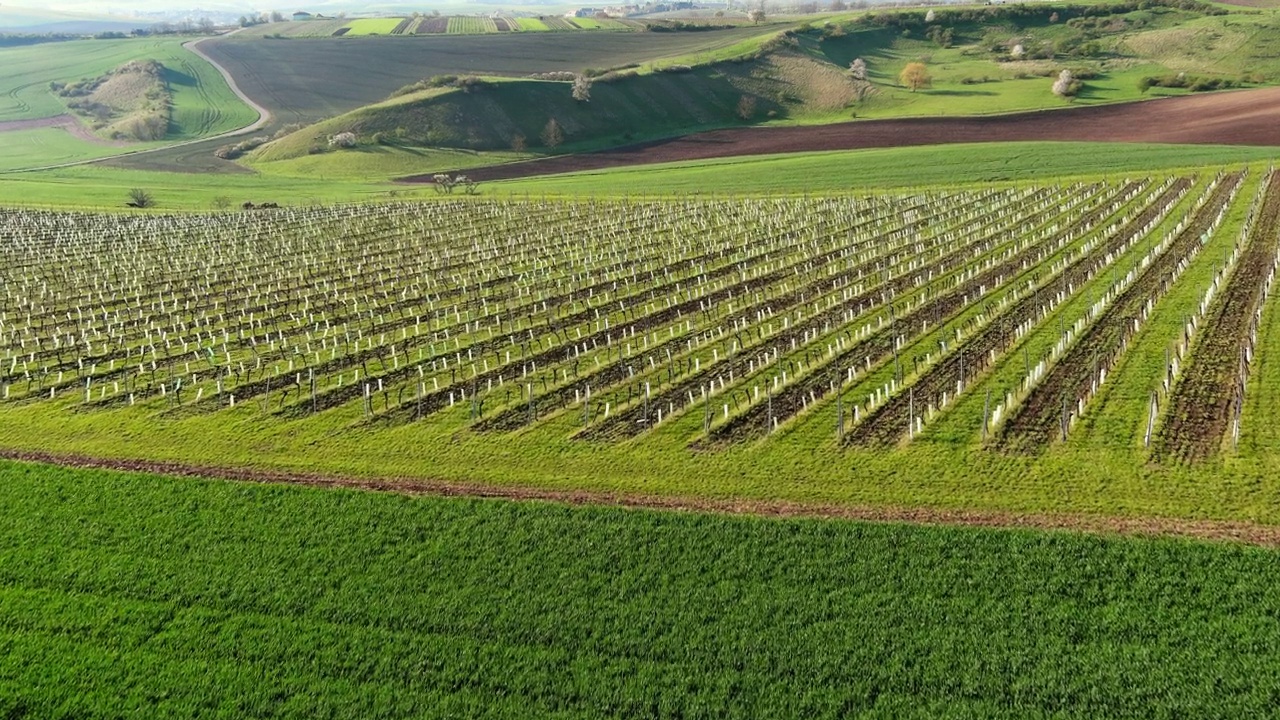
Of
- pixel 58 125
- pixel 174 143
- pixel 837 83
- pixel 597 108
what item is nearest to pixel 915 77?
pixel 837 83

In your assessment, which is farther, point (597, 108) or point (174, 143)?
point (174, 143)

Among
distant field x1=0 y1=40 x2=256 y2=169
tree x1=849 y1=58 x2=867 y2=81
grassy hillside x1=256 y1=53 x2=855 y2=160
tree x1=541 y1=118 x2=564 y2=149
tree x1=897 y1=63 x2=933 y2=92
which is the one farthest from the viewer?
tree x1=849 y1=58 x2=867 y2=81

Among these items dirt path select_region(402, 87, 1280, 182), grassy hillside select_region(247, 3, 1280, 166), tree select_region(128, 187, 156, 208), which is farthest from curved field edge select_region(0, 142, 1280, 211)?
grassy hillside select_region(247, 3, 1280, 166)

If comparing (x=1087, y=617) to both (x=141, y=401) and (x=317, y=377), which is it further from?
(x=141, y=401)

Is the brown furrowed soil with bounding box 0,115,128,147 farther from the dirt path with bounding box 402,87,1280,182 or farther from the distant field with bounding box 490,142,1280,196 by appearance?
the distant field with bounding box 490,142,1280,196

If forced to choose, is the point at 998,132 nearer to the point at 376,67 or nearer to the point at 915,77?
the point at 915,77

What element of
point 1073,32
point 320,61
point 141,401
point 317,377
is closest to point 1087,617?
point 317,377

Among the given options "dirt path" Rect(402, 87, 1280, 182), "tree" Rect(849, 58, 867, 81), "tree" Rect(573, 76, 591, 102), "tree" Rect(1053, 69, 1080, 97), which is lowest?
"dirt path" Rect(402, 87, 1280, 182)

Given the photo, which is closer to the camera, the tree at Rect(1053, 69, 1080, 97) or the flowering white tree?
the flowering white tree
